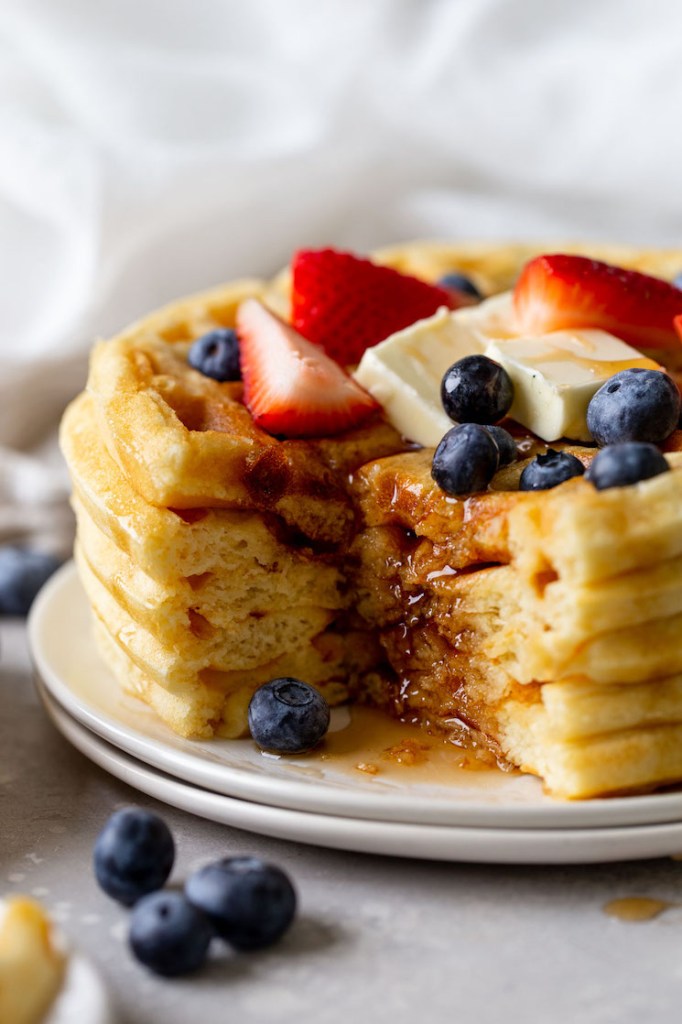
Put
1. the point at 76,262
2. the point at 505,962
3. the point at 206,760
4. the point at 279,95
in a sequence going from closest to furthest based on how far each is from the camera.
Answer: the point at 505,962 → the point at 206,760 → the point at 76,262 → the point at 279,95

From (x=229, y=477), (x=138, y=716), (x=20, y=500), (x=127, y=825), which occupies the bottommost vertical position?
(x=20, y=500)

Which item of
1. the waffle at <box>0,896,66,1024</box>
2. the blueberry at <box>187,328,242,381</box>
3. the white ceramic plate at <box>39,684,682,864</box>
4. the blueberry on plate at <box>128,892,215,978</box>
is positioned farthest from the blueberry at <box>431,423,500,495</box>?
the waffle at <box>0,896,66,1024</box>

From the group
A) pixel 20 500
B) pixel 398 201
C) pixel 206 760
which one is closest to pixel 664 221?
pixel 398 201

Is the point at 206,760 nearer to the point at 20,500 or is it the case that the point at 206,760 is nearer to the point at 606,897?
the point at 606,897

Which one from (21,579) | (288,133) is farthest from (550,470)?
(288,133)

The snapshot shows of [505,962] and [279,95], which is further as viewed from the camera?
[279,95]

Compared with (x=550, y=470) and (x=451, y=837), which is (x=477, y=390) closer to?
(x=550, y=470)

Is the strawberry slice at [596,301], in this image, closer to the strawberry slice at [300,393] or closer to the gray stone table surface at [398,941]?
the strawberry slice at [300,393]
